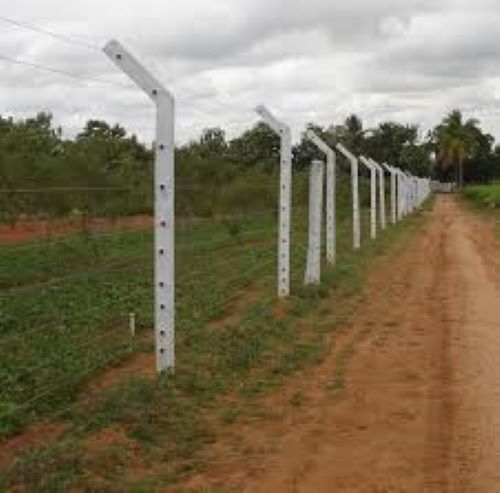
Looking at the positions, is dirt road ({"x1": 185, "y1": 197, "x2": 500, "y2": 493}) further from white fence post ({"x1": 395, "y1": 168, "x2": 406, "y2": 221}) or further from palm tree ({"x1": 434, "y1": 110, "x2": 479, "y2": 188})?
palm tree ({"x1": 434, "y1": 110, "x2": 479, "y2": 188})

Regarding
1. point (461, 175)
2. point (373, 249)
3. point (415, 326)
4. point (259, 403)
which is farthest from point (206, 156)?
point (461, 175)

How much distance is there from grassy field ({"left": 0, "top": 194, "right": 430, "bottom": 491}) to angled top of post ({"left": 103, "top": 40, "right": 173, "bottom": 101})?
5.79ft

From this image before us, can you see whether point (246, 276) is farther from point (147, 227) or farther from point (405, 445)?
point (405, 445)

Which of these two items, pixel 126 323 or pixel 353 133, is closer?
pixel 126 323

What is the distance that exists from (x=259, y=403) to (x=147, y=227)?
3409 millimetres

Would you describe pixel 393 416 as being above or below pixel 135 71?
below

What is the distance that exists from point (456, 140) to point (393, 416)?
116m

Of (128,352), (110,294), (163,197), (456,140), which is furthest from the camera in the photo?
(456,140)

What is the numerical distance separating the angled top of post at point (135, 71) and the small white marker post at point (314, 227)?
8363mm

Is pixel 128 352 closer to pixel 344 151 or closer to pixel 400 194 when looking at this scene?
pixel 344 151

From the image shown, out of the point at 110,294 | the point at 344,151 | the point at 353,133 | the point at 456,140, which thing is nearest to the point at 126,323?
the point at 110,294

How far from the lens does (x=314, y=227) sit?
17266 mm

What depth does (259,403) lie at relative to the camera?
8688 millimetres

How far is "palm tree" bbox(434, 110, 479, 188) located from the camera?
12138 centimetres
